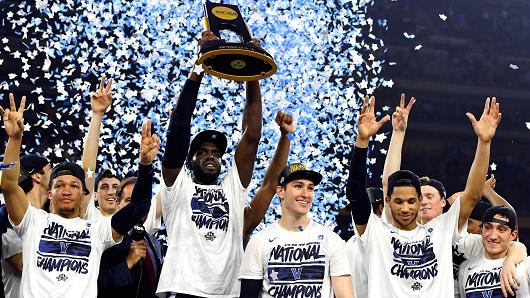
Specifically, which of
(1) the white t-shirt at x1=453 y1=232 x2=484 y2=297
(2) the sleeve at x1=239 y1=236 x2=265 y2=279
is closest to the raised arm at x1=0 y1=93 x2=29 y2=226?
(2) the sleeve at x1=239 y1=236 x2=265 y2=279

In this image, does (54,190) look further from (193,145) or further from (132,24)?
(132,24)

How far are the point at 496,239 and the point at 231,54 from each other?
4.88 feet

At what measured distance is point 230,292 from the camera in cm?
360

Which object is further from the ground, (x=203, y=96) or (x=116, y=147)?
(x=203, y=96)

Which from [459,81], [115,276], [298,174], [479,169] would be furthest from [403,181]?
[459,81]

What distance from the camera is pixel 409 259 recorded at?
3.62 metres

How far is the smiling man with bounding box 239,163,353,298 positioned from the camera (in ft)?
11.2

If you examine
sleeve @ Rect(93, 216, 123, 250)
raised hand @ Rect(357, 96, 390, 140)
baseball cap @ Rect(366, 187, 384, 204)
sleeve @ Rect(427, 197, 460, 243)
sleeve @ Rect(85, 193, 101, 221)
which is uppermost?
raised hand @ Rect(357, 96, 390, 140)

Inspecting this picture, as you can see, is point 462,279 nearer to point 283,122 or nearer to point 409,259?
point 409,259

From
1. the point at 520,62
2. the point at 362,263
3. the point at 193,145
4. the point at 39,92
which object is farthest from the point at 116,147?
the point at 520,62

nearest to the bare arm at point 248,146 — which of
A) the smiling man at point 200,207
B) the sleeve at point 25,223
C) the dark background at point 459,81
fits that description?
the smiling man at point 200,207

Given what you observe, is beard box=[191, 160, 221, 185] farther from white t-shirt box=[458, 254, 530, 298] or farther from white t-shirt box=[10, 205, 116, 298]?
white t-shirt box=[458, 254, 530, 298]

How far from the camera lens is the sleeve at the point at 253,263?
3412 mm

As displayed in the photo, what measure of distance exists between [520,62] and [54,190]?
6.00m
